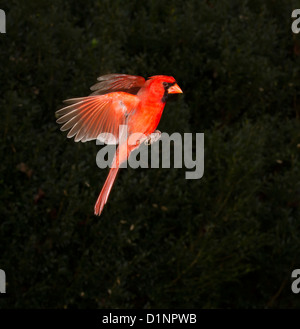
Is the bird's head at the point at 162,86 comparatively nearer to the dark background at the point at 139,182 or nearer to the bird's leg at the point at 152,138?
the bird's leg at the point at 152,138

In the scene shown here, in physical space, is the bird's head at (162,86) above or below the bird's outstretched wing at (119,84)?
below

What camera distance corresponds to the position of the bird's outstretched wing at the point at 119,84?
758 mm

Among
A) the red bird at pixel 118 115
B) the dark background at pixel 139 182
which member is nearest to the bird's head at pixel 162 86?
the red bird at pixel 118 115

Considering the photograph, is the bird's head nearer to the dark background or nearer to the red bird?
the red bird

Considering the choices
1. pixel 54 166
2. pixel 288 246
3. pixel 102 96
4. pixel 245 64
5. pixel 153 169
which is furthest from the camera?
pixel 288 246

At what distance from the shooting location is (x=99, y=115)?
28.5 inches

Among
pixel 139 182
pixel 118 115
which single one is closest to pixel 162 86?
pixel 118 115

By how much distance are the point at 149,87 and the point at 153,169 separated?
10.6 feet

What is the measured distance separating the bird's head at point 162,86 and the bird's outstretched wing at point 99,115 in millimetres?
29

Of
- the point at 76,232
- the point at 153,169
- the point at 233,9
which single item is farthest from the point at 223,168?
the point at 233,9

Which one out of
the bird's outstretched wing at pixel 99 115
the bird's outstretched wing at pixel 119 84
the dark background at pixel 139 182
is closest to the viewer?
the bird's outstretched wing at pixel 99 115

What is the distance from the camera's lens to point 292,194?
4605 millimetres

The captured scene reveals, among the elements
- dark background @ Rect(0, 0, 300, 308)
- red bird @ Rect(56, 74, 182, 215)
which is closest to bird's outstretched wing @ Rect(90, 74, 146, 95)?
red bird @ Rect(56, 74, 182, 215)

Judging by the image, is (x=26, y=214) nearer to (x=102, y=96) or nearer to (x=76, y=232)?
(x=76, y=232)
